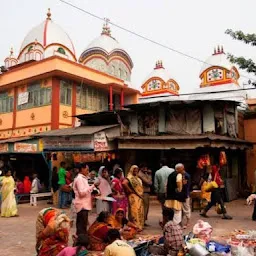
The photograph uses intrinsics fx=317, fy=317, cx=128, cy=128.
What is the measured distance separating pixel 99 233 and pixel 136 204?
1.92 meters

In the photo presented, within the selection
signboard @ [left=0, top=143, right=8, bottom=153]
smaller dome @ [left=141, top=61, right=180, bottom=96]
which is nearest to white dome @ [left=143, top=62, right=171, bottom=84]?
smaller dome @ [left=141, top=61, right=180, bottom=96]

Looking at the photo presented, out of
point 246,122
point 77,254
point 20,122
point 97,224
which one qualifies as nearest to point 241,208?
point 246,122

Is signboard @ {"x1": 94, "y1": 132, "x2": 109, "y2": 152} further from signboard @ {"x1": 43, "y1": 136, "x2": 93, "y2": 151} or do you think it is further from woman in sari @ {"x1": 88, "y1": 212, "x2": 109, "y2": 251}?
woman in sari @ {"x1": 88, "y1": 212, "x2": 109, "y2": 251}

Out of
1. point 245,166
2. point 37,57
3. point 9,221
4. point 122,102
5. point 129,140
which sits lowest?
point 9,221

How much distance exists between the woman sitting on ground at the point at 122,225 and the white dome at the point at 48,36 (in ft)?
60.2

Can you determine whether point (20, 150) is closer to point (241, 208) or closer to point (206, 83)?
point (241, 208)

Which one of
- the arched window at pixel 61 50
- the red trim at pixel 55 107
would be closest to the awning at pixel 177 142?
the red trim at pixel 55 107

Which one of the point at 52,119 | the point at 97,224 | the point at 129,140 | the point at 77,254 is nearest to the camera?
the point at 77,254

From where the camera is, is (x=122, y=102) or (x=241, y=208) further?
(x=122, y=102)

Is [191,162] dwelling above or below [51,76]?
below

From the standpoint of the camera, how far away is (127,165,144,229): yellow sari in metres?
7.37

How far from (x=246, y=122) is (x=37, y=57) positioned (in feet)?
44.7

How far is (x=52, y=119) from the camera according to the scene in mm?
16391

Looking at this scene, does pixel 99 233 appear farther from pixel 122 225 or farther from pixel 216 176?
pixel 216 176
